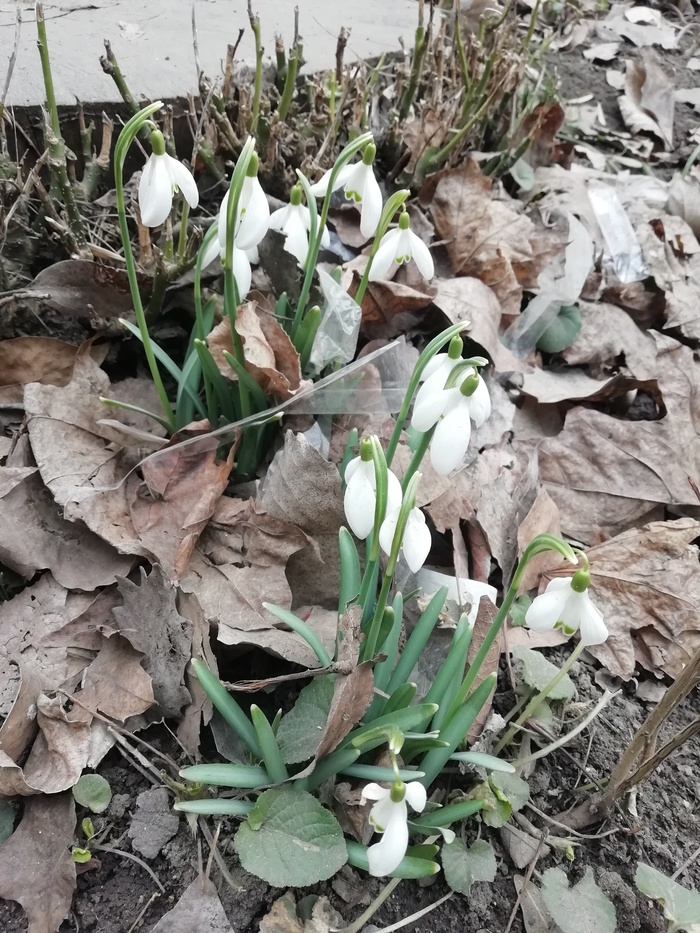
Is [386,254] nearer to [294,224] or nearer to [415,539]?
[294,224]

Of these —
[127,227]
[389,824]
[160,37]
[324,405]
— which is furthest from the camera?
[160,37]

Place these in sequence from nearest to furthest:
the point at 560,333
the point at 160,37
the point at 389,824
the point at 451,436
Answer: the point at 389,824 → the point at 451,436 → the point at 560,333 → the point at 160,37

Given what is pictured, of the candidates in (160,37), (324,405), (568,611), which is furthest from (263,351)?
(160,37)

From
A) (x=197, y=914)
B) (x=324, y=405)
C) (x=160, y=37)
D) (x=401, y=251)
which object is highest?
(x=160, y=37)

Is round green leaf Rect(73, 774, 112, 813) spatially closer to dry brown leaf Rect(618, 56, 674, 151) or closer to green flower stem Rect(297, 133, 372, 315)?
green flower stem Rect(297, 133, 372, 315)

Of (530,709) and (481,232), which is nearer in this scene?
(530,709)

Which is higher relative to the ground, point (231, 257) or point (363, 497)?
point (231, 257)

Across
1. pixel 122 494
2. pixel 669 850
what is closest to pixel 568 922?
pixel 669 850
